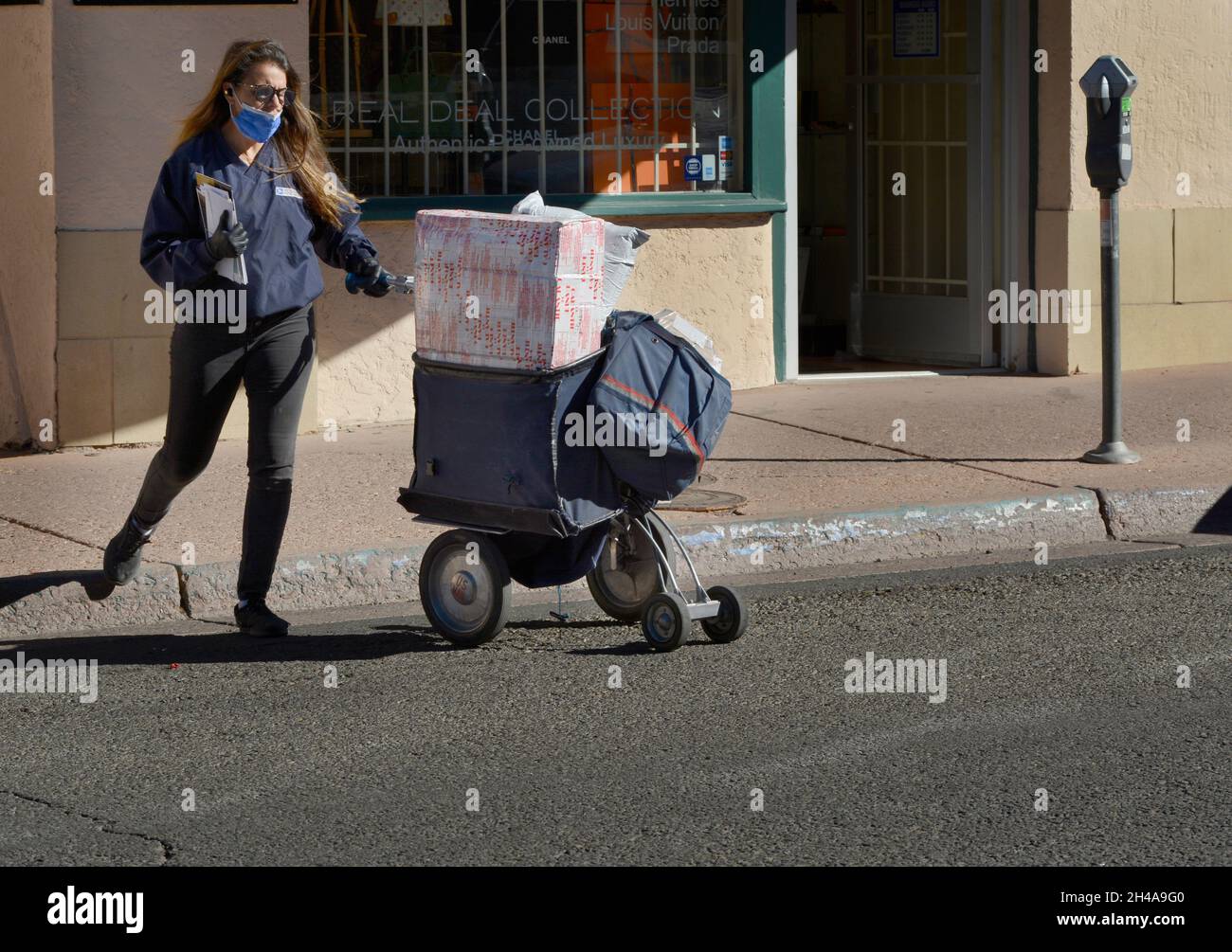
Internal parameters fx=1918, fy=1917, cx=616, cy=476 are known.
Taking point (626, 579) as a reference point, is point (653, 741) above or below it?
below

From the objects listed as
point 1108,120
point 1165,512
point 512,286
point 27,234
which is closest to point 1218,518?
point 1165,512

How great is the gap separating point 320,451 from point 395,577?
220 centimetres

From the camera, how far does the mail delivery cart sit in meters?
5.90

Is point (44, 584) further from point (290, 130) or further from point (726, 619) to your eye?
point (726, 619)

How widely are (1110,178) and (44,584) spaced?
15.8 ft

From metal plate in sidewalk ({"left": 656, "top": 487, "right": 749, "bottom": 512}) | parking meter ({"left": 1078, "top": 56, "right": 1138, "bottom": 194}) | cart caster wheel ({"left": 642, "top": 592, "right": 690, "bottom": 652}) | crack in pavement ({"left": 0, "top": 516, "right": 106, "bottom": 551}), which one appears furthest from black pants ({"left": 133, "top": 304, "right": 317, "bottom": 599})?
parking meter ({"left": 1078, "top": 56, "right": 1138, "bottom": 194})

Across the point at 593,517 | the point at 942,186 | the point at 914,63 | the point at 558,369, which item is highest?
the point at 914,63

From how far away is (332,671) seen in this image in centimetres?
598

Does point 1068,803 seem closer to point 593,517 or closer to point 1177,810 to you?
point 1177,810

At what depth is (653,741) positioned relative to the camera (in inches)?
206

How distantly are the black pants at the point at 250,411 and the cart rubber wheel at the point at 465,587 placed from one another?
0.54 metres

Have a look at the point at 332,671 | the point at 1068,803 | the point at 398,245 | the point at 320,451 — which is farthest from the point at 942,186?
the point at 1068,803

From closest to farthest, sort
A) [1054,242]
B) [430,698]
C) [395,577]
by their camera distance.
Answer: [430,698] → [395,577] → [1054,242]

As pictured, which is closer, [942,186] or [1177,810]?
[1177,810]
